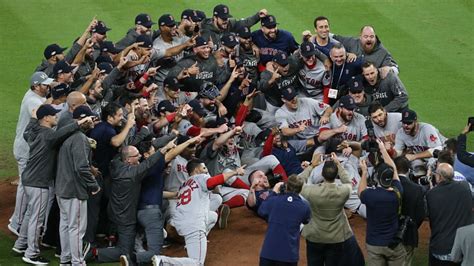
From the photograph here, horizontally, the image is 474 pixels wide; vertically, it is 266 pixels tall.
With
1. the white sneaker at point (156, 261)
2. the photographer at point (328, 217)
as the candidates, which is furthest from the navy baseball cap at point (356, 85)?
the white sneaker at point (156, 261)

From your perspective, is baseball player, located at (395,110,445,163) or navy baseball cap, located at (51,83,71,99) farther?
baseball player, located at (395,110,445,163)

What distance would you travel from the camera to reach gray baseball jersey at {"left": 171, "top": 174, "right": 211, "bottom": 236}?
13.1 metres

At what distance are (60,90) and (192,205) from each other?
1938mm

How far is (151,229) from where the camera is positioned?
1298 cm

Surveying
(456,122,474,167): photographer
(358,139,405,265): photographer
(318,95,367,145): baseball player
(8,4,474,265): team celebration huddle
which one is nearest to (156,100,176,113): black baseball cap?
(8,4,474,265): team celebration huddle

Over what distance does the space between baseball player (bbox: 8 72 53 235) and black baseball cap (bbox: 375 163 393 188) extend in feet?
13.3

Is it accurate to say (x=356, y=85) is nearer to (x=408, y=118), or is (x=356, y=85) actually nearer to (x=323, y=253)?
(x=408, y=118)

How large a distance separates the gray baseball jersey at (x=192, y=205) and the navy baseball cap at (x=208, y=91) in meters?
2.16

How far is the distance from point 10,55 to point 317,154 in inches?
284

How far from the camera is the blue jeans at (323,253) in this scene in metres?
12.1

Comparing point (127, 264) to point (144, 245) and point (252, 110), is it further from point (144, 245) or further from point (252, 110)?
point (252, 110)

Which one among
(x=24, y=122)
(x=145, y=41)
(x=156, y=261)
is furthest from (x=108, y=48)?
(x=156, y=261)

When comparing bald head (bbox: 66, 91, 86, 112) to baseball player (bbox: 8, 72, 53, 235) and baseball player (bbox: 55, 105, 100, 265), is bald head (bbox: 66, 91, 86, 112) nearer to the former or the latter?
baseball player (bbox: 55, 105, 100, 265)

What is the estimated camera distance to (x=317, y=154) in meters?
14.3
